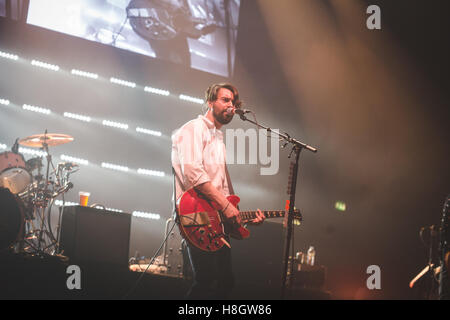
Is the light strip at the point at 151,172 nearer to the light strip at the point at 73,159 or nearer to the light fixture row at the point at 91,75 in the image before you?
the light strip at the point at 73,159

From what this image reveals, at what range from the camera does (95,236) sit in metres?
4.02

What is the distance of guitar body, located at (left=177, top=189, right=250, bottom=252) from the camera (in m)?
2.87

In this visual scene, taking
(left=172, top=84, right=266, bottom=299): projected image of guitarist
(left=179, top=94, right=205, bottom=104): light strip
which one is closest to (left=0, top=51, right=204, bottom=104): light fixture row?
(left=179, top=94, right=205, bottom=104): light strip

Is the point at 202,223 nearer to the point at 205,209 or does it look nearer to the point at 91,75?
the point at 205,209

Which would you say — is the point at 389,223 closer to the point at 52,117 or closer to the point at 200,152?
the point at 200,152

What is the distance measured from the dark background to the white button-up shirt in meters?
3.64

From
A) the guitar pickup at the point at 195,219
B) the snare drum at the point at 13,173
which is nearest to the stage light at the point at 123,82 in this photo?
the snare drum at the point at 13,173

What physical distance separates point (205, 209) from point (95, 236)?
4.93 ft

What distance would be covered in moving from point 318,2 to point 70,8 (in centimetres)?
360

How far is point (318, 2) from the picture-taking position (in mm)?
6777

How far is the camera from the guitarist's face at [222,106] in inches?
128

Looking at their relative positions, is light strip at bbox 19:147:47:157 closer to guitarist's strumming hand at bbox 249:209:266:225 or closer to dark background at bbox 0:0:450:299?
dark background at bbox 0:0:450:299

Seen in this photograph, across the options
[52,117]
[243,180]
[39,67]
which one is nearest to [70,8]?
[39,67]

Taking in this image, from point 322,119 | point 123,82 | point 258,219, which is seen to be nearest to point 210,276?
point 258,219
